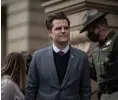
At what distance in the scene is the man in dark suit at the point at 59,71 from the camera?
14.9 feet

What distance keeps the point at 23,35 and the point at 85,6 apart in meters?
5.01

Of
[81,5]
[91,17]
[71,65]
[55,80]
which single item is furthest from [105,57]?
[81,5]

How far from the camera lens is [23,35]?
1170 cm

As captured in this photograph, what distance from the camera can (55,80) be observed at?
4555 mm

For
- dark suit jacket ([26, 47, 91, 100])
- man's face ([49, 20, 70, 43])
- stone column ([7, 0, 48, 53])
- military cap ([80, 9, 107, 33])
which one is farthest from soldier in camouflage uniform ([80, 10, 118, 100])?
stone column ([7, 0, 48, 53])

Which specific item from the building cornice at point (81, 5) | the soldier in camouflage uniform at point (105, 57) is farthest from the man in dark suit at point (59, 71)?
the building cornice at point (81, 5)

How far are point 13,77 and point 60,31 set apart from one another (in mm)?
672

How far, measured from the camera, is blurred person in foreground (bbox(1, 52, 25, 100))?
470 cm

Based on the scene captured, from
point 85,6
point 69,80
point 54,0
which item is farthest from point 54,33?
point 54,0

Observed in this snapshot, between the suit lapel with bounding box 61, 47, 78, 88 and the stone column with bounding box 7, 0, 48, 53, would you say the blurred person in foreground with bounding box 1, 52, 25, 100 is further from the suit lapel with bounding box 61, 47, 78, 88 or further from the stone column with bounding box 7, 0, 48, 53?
the stone column with bounding box 7, 0, 48, 53

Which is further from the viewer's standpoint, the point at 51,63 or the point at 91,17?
the point at 91,17

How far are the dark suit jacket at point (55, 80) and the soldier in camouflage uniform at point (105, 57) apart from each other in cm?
76

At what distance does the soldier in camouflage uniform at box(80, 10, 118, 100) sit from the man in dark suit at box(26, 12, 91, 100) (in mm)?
765

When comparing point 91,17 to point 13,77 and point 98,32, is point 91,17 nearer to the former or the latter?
point 98,32
